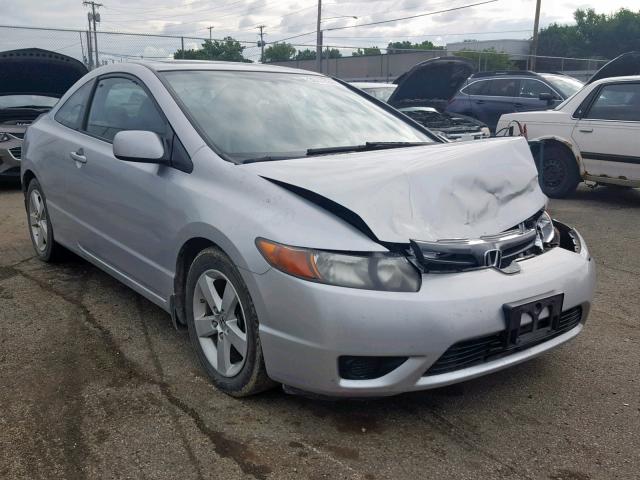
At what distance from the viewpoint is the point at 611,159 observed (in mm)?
7492

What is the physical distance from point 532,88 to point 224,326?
33.3 feet

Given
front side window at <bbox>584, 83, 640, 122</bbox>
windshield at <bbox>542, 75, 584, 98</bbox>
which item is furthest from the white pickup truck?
windshield at <bbox>542, 75, 584, 98</bbox>

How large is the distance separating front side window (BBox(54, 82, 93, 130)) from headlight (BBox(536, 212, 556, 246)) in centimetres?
300

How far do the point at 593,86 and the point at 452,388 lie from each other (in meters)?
6.07

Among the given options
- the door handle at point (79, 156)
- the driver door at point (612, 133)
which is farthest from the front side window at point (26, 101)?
the driver door at point (612, 133)

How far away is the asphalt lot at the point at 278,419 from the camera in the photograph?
241 centimetres

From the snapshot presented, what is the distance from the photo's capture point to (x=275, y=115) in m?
3.52

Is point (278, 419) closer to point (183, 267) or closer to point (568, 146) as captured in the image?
point (183, 267)

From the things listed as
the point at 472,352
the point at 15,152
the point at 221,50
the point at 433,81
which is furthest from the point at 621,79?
the point at 221,50

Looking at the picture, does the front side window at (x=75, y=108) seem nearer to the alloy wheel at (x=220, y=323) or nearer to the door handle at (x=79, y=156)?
the door handle at (x=79, y=156)

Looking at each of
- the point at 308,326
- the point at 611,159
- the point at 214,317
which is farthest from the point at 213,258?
the point at 611,159

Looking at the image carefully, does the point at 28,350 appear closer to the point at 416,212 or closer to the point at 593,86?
the point at 416,212

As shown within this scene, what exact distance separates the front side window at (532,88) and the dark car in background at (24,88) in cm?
755

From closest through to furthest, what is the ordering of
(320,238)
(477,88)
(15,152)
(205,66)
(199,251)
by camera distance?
(320,238) → (199,251) → (205,66) → (15,152) → (477,88)
